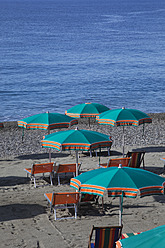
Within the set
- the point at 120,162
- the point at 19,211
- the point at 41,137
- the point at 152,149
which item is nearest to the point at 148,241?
the point at 19,211

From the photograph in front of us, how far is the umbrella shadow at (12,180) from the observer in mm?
11719

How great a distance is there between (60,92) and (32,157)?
90.6 feet

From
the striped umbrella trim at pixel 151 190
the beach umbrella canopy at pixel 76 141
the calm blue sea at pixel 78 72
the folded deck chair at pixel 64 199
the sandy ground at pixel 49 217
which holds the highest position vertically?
the calm blue sea at pixel 78 72

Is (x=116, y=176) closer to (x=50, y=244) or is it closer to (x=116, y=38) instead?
(x=50, y=244)

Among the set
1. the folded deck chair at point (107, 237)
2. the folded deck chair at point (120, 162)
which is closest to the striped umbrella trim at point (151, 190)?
the folded deck chair at point (107, 237)

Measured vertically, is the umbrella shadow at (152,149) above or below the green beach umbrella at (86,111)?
below

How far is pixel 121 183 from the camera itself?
7.22m

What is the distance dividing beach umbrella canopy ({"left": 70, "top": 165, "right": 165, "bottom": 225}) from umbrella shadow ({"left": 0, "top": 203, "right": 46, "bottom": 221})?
6.64 feet

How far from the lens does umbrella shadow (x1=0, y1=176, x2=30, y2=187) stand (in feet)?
38.4

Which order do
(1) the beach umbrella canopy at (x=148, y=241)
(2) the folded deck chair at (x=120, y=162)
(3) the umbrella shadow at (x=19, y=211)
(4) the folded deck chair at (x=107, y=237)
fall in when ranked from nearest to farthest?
(1) the beach umbrella canopy at (x=148, y=241), (4) the folded deck chair at (x=107, y=237), (3) the umbrella shadow at (x=19, y=211), (2) the folded deck chair at (x=120, y=162)

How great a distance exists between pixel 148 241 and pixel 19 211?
204 inches

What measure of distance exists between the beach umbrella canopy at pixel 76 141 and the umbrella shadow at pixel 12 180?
184 cm

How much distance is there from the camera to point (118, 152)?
15.6 m

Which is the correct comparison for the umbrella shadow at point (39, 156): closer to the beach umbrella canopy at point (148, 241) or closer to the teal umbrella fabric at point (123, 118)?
the teal umbrella fabric at point (123, 118)
